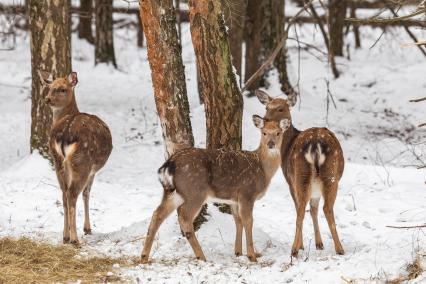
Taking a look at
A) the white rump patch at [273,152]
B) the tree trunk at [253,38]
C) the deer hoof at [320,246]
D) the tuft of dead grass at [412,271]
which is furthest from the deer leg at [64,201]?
the tree trunk at [253,38]

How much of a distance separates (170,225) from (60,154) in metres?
1.59

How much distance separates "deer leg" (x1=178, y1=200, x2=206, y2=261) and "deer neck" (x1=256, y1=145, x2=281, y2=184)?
938 mm

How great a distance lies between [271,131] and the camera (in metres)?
8.38

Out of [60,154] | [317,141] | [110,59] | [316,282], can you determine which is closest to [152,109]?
[110,59]

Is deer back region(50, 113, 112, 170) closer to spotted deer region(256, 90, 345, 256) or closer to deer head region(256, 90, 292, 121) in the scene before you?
deer head region(256, 90, 292, 121)

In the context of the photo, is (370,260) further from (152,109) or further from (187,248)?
(152,109)

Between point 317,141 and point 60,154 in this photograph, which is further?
point 60,154

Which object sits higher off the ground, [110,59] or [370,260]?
[110,59]

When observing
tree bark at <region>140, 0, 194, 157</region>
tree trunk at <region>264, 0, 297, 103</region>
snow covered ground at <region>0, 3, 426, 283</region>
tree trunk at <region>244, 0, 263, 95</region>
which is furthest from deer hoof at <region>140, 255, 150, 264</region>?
tree trunk at <region>264, 0, 297, 103</region>

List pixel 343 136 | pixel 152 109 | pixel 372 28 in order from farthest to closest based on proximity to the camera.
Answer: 1. pixel 372 28
2. pixel 152 109
3. pixel 343 136

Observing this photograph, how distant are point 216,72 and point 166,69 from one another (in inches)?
23.7

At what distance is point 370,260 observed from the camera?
7.20 metres

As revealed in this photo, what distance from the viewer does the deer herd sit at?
7703 millimetres

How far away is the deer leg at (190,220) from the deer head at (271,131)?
3.78 ft
